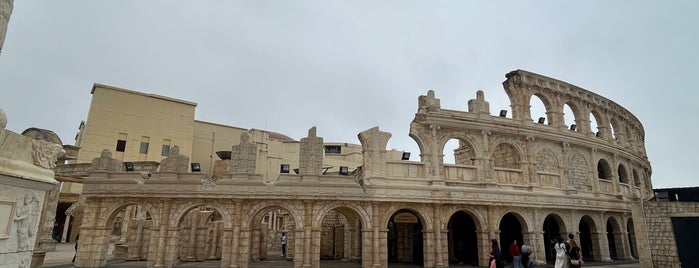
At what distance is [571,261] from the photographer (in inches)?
433

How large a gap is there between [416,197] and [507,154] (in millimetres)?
7665

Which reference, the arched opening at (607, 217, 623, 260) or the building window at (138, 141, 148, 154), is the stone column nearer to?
the building window at (138, 141, 148, 154)

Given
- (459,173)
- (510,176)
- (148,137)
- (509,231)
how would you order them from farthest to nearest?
(148,137)
(509,231)
(510,176)
(459,173)

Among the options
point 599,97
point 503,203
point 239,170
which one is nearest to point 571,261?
point 503,203

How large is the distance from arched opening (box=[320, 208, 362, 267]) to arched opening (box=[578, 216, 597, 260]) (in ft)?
42.4

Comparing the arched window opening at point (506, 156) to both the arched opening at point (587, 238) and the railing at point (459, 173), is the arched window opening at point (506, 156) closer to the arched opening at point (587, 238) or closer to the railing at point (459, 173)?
the railing at point (459, 173)

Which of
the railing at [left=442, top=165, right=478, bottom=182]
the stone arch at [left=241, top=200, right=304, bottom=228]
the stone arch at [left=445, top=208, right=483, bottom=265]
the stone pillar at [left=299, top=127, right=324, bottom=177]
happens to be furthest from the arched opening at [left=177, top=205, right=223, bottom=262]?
the stone arch at [left=445, top=208, right=483, bottom=265]

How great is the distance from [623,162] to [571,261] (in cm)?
1698

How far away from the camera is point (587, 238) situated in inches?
857

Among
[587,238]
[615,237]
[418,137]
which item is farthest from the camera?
[587,238]

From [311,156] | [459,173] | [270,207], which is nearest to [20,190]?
[270,207]

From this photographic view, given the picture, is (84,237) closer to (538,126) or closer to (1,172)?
(1,172)

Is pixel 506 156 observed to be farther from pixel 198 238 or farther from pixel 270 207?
pixel 198 238

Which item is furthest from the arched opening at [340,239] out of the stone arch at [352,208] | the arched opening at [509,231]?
the arched opening at [509,231]
